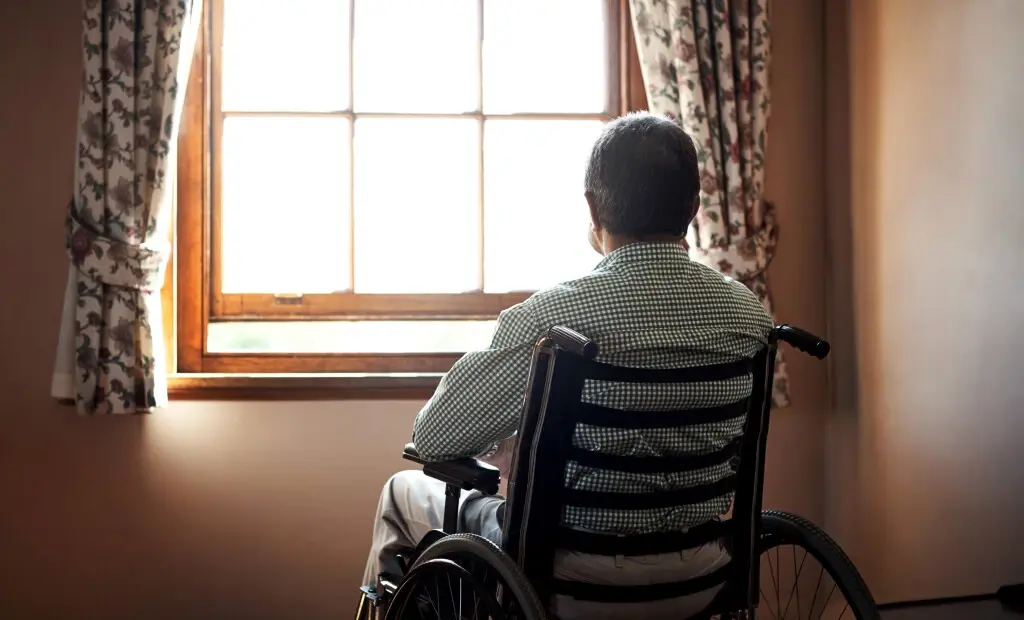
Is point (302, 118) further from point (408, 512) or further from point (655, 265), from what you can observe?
point (655, 265)

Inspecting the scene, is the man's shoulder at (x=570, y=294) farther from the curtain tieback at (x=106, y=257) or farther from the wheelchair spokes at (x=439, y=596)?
the curtain tieback at (x=106, y=257)

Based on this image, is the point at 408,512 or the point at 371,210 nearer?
the point at 408,512

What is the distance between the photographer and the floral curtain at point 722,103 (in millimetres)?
2455

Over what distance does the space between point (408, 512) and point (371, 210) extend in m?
1.18

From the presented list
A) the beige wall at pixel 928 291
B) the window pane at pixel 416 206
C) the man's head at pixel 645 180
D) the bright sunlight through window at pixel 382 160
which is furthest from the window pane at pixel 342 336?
the man's head at pixel 645 180

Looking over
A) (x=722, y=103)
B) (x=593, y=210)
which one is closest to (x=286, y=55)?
(x=722, y=103)

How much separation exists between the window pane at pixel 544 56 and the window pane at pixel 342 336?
2.15 ft

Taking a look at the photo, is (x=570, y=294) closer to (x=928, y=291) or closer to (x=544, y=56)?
(x=928, y=291)

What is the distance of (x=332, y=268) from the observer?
267 centimetres

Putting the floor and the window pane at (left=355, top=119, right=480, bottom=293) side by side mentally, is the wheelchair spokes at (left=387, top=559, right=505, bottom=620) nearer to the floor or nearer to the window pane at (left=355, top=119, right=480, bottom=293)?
the floor

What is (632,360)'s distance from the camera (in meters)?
1.30

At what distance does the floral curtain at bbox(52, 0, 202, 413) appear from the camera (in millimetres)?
2309

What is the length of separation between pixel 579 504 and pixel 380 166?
1.58 meters

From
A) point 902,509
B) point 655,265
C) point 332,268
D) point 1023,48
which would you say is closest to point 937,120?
point 1023,48
